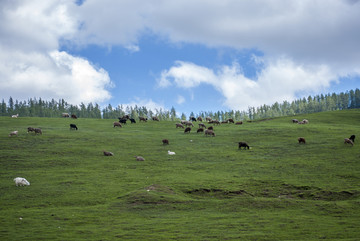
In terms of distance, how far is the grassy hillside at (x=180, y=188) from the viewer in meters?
19.4

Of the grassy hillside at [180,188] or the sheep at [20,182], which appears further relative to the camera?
the sheep at [20,182]

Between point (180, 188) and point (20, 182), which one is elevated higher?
point (20, 182)

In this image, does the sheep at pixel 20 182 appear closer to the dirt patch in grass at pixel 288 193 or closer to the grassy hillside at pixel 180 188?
the grassy hillside at pixel 180 188

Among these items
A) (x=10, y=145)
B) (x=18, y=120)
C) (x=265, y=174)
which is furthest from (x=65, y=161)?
(x=18, y=120)

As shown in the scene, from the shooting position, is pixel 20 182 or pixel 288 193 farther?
pixel 20 182

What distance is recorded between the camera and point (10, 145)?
1772 inches

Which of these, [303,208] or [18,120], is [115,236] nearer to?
[303,208]

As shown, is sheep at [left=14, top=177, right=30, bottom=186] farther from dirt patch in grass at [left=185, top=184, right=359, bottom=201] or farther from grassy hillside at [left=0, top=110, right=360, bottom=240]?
dirt patch in grass at [left=185, top=184, right=359, bottom=201]

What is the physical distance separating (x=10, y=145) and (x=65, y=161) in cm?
1142

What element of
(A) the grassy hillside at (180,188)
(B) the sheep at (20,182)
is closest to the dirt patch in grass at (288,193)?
(A) the grassy hillside at (180,188)

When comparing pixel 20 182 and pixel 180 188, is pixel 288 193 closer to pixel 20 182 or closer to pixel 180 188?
pixel 180 188

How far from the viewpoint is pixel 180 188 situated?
29.4m

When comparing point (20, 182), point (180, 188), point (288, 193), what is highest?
point (20, 182)

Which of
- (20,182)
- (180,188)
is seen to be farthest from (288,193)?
(20,182)
